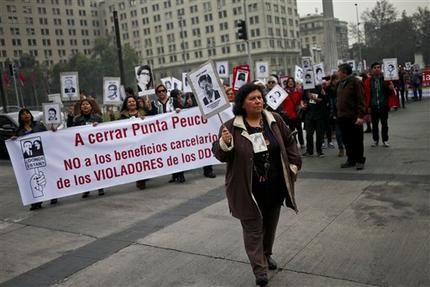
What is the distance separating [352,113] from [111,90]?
21.0ft

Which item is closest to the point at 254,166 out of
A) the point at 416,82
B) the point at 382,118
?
the point at 382,118

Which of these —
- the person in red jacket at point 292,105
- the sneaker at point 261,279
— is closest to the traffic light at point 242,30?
the person in red jacket at point 292,105

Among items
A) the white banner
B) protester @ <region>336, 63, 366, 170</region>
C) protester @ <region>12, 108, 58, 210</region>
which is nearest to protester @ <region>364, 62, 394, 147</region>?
protester @ <region>336, 63, 366, 170</region>

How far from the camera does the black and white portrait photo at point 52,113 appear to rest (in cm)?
1015

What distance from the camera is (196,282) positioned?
438 cm

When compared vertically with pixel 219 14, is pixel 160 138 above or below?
below

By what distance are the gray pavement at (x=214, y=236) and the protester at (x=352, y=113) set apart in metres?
0.39

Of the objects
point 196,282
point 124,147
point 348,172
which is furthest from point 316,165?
point 196,282

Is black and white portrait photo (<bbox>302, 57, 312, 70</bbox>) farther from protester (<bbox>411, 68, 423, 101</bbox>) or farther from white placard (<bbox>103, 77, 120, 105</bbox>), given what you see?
protester (<bbox>411, 68, 423, 101</bbox>)

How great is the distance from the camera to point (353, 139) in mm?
8648

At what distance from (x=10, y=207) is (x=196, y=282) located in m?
5.29

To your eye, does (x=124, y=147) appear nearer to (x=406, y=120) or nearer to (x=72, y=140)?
(x=72, y=140)

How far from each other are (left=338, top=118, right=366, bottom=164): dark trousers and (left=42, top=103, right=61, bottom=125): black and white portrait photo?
5.81m

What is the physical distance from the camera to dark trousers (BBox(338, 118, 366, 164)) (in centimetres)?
857
